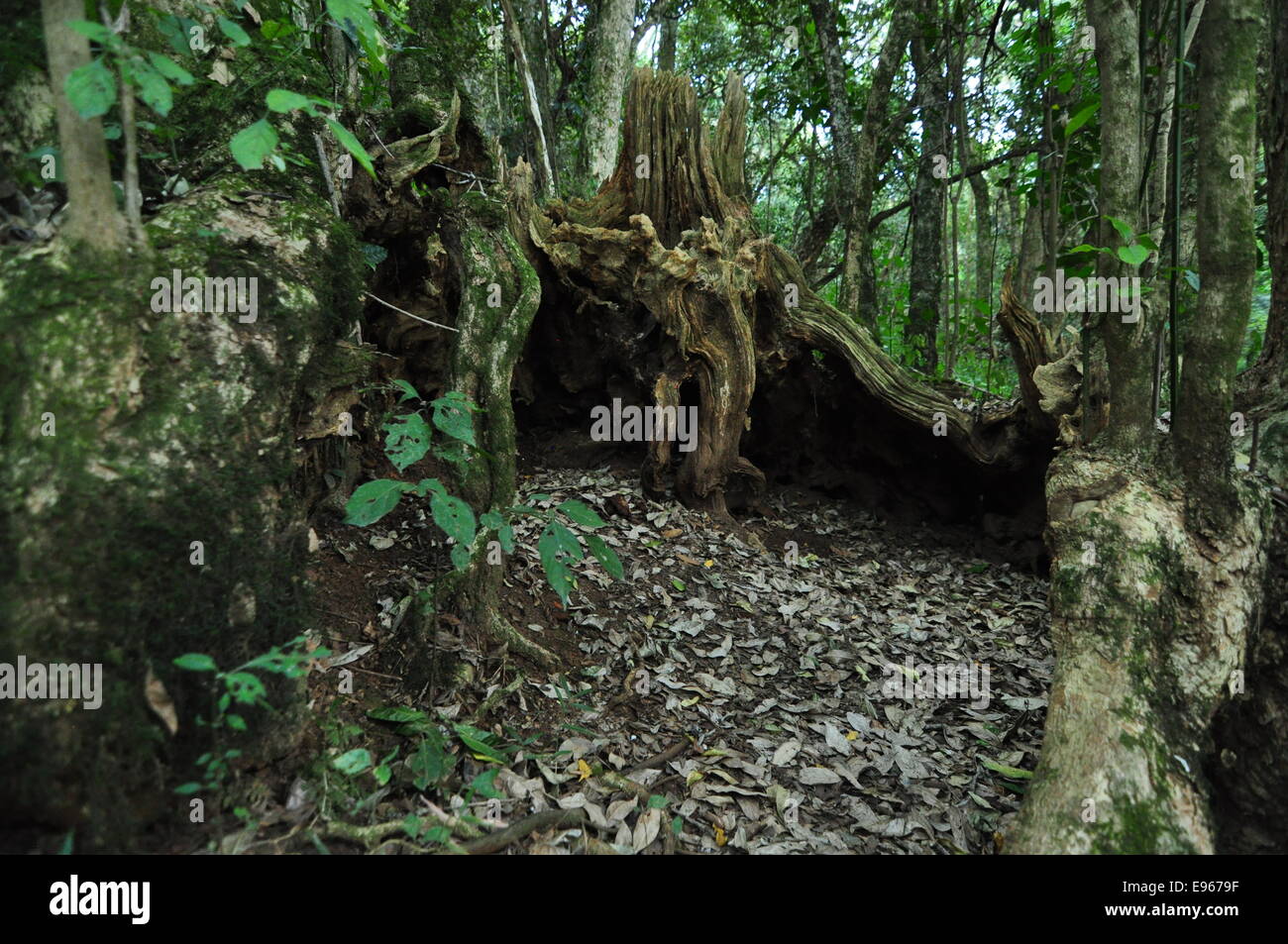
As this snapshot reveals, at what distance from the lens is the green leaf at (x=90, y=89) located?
1.65m

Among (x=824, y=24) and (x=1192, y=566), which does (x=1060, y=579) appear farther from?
(x=824, y=24)

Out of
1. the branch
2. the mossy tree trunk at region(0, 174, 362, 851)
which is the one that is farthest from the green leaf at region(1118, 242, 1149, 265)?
the branch

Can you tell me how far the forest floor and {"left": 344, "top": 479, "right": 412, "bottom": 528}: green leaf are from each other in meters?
0.68

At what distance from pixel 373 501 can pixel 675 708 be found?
5.72ft

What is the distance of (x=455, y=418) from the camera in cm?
270

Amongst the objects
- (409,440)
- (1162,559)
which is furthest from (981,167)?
(409,440)

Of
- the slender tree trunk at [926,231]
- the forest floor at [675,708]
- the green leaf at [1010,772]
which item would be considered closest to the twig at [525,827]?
the forest floor at [675,708]

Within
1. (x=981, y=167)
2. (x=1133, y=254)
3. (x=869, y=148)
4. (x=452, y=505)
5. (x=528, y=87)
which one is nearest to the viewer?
(x=452, y=505)

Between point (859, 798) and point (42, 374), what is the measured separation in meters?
3.02

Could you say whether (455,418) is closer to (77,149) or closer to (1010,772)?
(77,149)

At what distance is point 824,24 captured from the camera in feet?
26.3

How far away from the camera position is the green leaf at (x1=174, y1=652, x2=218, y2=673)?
67.8 inches
